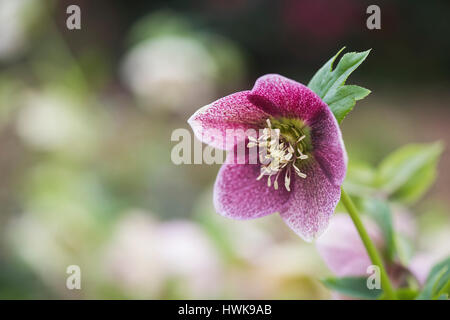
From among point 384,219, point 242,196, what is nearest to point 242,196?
point 242,196

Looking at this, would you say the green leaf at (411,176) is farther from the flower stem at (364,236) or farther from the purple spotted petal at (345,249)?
the flower stem at (364,236)

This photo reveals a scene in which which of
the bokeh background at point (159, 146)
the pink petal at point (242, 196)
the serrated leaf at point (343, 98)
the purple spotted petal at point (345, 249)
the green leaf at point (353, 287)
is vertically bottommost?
the green leaf at point (353, 287)

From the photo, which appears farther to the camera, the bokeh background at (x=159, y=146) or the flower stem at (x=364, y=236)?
the bokeh background at (x=159, y=146)

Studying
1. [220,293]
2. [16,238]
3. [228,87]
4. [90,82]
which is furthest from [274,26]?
[220,293]

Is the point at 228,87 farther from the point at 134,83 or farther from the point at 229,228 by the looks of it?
the point at 229,228

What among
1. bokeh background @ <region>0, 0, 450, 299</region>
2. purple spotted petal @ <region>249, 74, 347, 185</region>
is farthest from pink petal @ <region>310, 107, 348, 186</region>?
bokeh background @ <region>0, 0, 450, 299</region>

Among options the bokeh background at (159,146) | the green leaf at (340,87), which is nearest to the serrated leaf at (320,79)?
the green leaf at (340,87)

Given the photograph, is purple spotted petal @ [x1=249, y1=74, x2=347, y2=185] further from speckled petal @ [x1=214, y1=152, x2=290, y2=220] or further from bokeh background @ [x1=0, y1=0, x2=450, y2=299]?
bokeh background @ [x1=0, y1=0, x2=450, y2=299]
